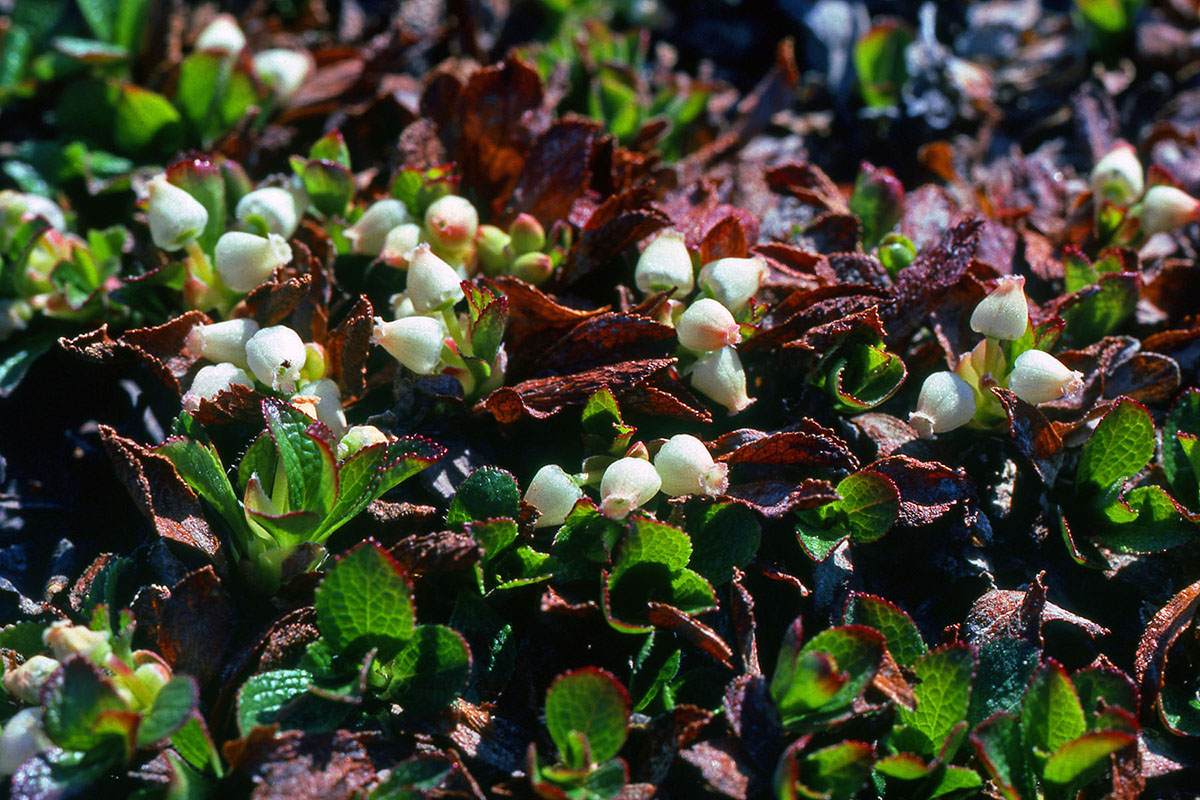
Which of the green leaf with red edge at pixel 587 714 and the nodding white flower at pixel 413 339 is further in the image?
the nodding white flower at pixel 413 339

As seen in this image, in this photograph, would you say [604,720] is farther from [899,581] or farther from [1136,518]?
[1136,518]

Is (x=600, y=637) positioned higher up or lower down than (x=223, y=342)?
lower down

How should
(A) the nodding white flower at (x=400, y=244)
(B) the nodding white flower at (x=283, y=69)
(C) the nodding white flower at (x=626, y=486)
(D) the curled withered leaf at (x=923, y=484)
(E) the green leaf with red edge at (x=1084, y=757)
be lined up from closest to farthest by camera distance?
1. (E) the green leaf with red edge at (x=1084, y=757)
2. (C) the nodding white flower at (x=626, y=486)
3. (D) the curled withered leaf at (x=923, y=484)
4. (A) the nodding white flower at (x=400, y=244)
5. (B) the nodding white flower at (x=283, y=69)

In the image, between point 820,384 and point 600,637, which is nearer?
point 600,637

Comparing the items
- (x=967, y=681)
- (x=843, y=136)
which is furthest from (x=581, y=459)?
(x=843, y=136)

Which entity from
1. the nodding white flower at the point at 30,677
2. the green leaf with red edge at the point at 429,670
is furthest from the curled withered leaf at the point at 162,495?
the green leaf with red edge at the point at 429,670

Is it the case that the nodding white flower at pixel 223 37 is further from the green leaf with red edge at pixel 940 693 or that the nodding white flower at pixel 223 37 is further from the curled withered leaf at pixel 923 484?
the green leaf with red edge at pixel 940 693
